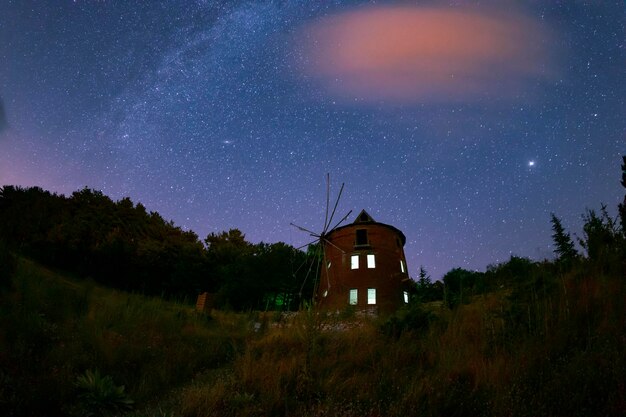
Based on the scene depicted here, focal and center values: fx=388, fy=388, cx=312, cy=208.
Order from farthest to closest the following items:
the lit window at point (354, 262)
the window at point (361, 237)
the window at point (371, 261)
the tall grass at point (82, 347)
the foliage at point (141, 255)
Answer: the foliage at point (141, 255), the window at point (361, 237), the lit window at point (354, 262), the window at point (371, 261), the tall grass at point (82, 347)

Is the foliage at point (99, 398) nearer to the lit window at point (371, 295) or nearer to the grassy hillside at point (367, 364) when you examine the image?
the grassy hillside at point (367, 364)

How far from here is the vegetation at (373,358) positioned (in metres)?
5.24

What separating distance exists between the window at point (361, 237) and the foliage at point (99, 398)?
3142 cm

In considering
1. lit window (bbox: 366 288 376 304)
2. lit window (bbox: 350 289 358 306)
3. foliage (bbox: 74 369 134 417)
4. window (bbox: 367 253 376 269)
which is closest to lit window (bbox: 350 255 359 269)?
window (bbox: 367 253 376 269)

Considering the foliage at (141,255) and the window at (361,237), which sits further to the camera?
the foliage at (141,255)

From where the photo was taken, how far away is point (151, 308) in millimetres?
13508


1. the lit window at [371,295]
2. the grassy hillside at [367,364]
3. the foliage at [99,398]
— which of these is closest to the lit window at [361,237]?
the lit window at [371,295]

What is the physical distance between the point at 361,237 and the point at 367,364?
3075cm

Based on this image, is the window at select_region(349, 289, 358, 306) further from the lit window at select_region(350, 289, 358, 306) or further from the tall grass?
the tall grass

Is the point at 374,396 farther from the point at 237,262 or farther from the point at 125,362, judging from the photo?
the point at 237,262

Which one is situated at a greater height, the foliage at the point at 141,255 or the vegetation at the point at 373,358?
the foliage at the point at 141,255

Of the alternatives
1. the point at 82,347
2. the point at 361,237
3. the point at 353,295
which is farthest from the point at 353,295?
the point at 82,347

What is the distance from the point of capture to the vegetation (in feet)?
17.2

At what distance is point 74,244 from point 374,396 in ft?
136
